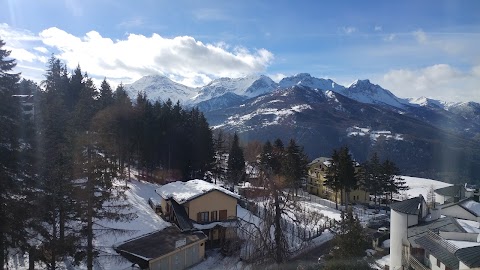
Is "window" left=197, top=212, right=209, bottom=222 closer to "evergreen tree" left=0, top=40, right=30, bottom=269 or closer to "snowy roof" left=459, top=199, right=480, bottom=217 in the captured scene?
"evergreen tree" left=0, top=40, right=30, bottom=269

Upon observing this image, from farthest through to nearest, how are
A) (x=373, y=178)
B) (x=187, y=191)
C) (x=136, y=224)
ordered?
(x=373, y=178) → (x=187, y=191) → (x=136, y=224)

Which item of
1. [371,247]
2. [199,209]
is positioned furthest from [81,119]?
[371,247]

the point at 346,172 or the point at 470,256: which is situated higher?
the point at 346,172

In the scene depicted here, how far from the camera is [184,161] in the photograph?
161ft

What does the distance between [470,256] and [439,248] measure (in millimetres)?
3728

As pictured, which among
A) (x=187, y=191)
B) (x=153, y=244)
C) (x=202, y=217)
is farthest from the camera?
(x=187, y=191)

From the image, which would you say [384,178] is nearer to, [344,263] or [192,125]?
[192,125]

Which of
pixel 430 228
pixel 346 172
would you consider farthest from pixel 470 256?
pixel 346 172

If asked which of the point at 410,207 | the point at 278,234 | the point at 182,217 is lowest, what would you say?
the point at 182,217

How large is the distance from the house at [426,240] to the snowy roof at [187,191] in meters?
13.8

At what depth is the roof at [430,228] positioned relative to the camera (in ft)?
86.4

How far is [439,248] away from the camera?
75.7 feet

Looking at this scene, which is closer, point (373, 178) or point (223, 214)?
point (223, 214)

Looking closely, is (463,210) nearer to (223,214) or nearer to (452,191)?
(452,191)
